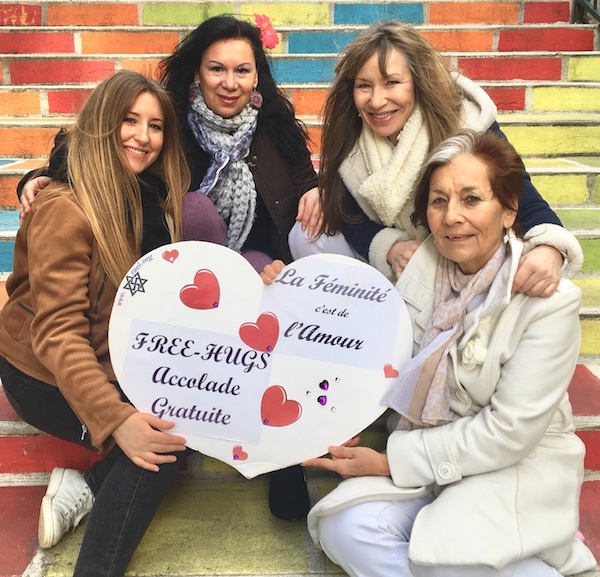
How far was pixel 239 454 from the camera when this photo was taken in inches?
61.4

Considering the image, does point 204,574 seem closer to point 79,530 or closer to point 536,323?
point 79,530

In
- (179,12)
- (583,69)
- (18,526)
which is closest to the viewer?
(18,526)

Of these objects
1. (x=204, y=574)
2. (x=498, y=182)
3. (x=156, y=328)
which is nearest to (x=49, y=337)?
(x=156, y=328)

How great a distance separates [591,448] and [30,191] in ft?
5.79

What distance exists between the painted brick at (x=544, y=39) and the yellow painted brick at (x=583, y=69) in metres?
0.38

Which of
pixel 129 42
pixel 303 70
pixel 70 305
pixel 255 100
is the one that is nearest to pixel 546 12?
pixel 303 70

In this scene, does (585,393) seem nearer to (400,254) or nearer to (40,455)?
(400,254)

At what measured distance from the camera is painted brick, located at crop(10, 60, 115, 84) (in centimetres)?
342

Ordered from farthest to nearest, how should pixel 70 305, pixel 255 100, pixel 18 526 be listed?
pixel 255 100 → pixel 18 526 → pixel 70 305

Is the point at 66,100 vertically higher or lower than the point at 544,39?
lower

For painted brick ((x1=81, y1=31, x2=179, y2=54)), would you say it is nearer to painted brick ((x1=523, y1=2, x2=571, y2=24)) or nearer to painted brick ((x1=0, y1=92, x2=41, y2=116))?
painted brick ((x1=0, y1=92, x2=41, y2=116))

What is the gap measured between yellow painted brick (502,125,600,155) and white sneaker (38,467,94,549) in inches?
95.8

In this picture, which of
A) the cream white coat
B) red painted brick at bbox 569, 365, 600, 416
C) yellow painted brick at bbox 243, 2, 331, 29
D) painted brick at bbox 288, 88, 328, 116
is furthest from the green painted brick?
the cream white coat

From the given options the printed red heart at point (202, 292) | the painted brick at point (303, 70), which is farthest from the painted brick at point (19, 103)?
the printed red heart at point (202, 292)
